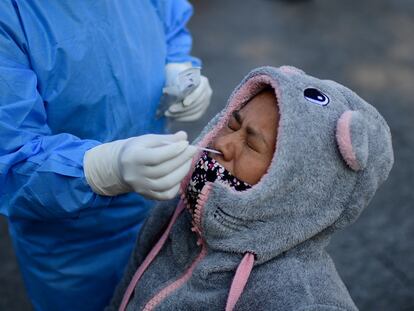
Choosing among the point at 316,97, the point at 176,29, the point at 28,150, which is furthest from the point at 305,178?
the point at 176,29

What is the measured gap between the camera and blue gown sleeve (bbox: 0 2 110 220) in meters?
1.24

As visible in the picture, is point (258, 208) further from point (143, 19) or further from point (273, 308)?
point (143, 19)

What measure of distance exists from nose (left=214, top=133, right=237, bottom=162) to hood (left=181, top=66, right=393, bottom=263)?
74 mm

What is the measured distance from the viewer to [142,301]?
1339mm

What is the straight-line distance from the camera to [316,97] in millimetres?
1178

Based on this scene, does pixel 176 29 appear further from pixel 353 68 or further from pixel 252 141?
pixel 353 68

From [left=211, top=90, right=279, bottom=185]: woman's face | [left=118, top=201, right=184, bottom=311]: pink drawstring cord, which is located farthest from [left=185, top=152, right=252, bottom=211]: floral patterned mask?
[left=118, top=201, right=184, bottom=311]: pink drawstring cord

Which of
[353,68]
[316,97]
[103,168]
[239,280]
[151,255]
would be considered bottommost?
[353,68]

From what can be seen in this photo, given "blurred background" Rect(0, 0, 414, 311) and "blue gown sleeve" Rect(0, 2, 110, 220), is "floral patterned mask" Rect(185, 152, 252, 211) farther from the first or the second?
"blurred background" Rect(0, 0, 414, 311)

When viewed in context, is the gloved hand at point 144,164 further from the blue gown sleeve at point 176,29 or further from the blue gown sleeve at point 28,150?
the blue gown sleeve at point 176,29

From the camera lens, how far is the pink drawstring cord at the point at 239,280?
1.16 m

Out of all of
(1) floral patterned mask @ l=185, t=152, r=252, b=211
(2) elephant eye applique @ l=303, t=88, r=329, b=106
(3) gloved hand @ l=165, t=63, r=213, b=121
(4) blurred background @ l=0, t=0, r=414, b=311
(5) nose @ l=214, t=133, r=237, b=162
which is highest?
(2) elephant eye applique @ l=303, t=88, r=329, b=106

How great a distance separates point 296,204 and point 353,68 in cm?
317

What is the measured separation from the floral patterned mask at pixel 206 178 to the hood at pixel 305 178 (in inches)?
1.4
